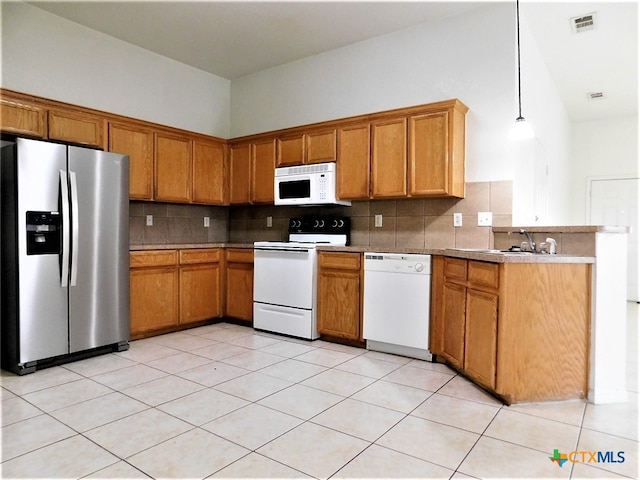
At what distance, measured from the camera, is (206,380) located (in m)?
2.91

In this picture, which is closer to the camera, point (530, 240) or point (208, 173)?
point (530, 240)

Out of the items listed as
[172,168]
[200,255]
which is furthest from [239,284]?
[172,168]

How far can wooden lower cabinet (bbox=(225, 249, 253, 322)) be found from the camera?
4.58 m

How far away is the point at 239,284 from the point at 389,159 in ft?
6.89

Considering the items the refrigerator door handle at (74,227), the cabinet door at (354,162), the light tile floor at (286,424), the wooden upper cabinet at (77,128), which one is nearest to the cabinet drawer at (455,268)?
the light tile floor at (286,424)

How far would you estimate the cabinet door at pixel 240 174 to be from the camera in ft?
16.0

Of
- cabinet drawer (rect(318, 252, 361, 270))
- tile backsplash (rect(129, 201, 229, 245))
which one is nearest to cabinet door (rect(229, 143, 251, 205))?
tile backsplash (rect(129, 201, 229, 245))

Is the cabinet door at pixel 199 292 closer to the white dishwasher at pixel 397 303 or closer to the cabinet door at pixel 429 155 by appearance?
the white dishwasher at pixel 397 303

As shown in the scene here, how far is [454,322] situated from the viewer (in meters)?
3.14

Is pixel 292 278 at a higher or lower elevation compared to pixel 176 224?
lower

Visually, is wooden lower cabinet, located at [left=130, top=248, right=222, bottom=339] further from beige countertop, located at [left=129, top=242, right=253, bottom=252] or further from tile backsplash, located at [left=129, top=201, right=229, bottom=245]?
tile backsplash, located at [left=129, top=201, right=229, bottom=245]

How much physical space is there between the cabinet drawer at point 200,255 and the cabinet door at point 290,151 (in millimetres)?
1187

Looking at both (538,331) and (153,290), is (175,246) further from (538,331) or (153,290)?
(538,331)

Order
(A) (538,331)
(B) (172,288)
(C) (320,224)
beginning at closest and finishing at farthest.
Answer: (A) (538,331) < (B) (172,288) < (C) (320,224)
